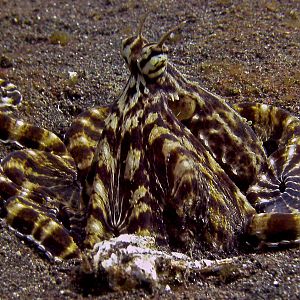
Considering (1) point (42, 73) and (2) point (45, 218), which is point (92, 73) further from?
(2) point (45, 218)

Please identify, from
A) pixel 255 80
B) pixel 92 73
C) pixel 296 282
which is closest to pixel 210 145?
pixel 296 282

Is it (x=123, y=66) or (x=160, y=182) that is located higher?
(x=123, y=66)

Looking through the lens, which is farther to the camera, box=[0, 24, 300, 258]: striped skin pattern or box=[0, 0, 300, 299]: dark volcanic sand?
box=[0, 24, 300, 258]: striped skin pattern

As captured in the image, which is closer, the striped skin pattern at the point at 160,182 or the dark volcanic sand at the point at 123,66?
the dark volcanic sand at the point at 123,66

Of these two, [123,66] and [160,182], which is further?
[123,66]
